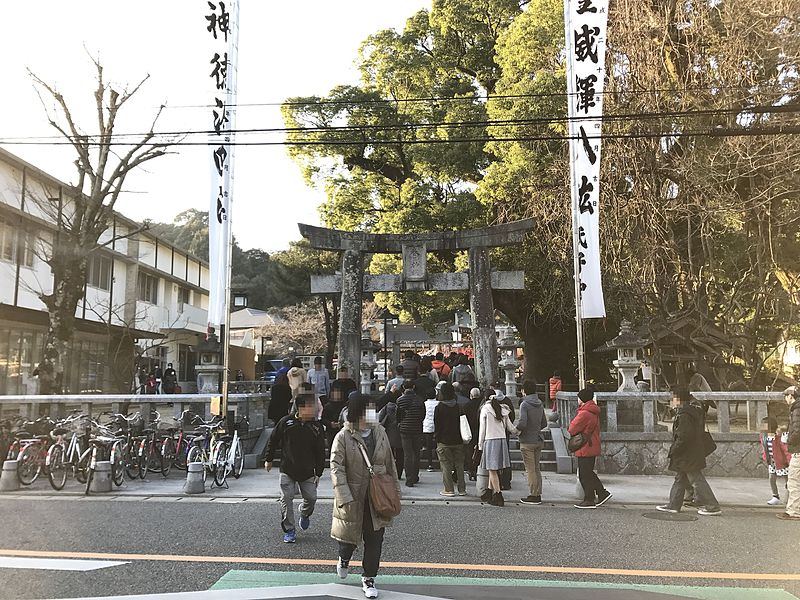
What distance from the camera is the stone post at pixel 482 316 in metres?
15.2

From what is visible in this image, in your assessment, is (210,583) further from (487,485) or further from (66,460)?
(66,460)

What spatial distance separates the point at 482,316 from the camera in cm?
1570

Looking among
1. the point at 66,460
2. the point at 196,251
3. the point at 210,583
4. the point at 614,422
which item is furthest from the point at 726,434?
the point at 196,251

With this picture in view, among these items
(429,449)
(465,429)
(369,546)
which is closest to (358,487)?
(369,546)

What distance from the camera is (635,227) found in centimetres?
1614

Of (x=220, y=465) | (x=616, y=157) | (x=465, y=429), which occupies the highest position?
(x=616, y=157)

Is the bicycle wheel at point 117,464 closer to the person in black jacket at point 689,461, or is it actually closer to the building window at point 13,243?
the person in black jacket at point 689,461

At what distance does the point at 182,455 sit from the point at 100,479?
8.01 ft

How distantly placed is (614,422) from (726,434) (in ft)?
7.08

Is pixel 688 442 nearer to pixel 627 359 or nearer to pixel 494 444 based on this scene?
pixel 494 444

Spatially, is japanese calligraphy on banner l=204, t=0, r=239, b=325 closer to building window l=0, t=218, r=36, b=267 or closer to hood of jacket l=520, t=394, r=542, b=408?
hood of jacket l=520, t=394, r=542, b=408

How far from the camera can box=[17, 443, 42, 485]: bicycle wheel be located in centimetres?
1015

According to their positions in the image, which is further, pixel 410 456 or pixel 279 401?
pixel 279 401

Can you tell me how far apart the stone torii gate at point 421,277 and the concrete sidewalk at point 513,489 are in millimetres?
4656
